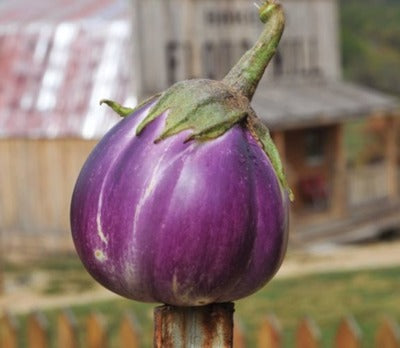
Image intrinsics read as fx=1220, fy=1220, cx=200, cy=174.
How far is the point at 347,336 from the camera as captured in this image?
225 inches

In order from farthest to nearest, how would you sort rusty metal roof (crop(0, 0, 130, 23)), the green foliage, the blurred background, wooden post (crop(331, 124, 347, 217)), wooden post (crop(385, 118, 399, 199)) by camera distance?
the green foliage, wooden post (crop(385, 118, 399, 199)), wooden post (crop(331, 124, 347, 217)), rusty metal roof (crop(0, 0, 130, 23)), the blurred background

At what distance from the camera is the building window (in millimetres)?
22953

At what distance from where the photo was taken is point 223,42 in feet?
65.2

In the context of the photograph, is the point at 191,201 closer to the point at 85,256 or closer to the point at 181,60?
the point at 85,256

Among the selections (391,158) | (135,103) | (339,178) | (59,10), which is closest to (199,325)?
(135,103)

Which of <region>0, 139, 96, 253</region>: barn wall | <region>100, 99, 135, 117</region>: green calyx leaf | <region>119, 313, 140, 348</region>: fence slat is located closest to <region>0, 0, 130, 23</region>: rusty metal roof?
<region>0, 139, 96, 253</region>: barn wall

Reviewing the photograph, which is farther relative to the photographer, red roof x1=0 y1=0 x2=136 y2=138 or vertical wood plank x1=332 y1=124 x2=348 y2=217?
vertical wood plank x1=332 y1=124 x2=348 y2=217

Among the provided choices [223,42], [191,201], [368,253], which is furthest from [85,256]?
[223,42]

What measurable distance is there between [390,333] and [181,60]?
532 inches

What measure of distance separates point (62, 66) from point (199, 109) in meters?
17.6

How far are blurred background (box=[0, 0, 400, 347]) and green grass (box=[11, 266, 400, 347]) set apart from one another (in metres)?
0.13

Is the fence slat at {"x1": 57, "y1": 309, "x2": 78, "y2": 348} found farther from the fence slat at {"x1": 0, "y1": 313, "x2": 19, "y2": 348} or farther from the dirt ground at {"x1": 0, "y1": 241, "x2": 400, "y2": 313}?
the dirt ground at {"x1": 0, "y1": 241, "x2": 400, "y2": 313}

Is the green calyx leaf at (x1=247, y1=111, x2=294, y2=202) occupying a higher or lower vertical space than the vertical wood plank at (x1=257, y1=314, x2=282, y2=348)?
higher

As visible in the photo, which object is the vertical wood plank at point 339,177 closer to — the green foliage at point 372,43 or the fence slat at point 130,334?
the fence slat at point 130,334
